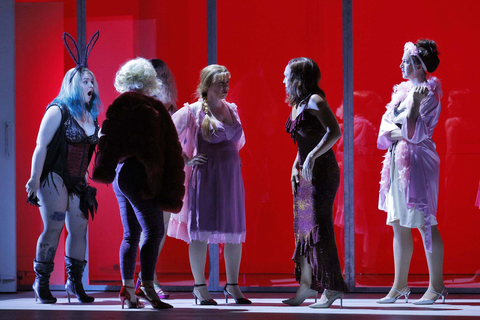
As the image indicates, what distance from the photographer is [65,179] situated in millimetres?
3926

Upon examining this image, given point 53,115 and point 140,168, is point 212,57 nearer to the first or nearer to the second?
point 53,115

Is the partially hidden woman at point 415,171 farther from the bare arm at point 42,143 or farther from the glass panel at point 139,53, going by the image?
the bare arm at point 42,143

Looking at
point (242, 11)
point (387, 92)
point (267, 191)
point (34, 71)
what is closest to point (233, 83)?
point (242, 11)

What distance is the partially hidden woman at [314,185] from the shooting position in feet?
11.5

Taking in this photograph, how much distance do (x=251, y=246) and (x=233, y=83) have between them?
1.32 meters

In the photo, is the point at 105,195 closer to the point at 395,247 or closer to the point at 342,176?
the point at 342,176

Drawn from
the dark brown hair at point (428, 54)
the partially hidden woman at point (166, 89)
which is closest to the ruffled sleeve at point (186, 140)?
the partially hidden woman at point (166, 89)

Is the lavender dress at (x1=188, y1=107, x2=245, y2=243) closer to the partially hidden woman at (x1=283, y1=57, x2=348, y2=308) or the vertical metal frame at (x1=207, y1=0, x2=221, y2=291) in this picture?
the partially hidden woman at (x1=283, y1=57, x2=348, y2=308)

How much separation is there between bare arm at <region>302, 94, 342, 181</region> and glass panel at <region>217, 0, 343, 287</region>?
3.63ft

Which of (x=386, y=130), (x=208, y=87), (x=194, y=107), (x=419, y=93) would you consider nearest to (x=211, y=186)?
(x=194, y=107)

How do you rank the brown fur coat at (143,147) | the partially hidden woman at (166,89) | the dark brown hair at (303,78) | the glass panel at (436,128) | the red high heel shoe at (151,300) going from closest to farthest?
the brown fur coat at (143,147), the red high heel shoe at (151,300), the dark brown hair at (303,78), the partially hidden woman at (166,89), the glass panel at (436,128)

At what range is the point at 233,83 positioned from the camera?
4754mm

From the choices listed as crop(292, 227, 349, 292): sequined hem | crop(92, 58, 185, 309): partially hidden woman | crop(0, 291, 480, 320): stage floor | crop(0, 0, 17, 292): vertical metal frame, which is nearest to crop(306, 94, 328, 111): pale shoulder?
crop(292, 227, 349, 292): sequined hem

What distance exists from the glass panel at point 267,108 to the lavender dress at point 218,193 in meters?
0.81
